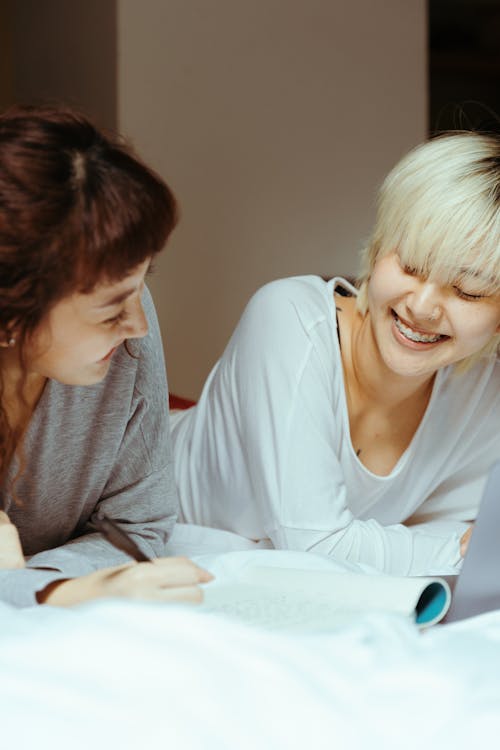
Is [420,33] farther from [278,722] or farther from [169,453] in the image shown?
[278,722]

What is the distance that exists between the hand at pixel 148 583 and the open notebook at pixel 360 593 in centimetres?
2

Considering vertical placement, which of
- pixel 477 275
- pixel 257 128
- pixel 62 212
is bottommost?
pixel 477 275

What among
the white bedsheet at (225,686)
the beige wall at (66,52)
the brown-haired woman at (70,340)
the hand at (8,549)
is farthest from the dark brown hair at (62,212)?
the beige wall at (66,52)

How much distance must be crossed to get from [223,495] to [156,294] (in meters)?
1.81

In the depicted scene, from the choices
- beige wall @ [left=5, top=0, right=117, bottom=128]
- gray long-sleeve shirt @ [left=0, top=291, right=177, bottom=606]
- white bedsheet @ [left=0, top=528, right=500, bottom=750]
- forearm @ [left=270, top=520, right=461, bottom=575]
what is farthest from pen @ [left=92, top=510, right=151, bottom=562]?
beige wall @ [left=5, top=0, right=117, bottom=128]

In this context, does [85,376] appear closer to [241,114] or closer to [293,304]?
[293,304]

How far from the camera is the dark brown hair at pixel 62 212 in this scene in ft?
3.10

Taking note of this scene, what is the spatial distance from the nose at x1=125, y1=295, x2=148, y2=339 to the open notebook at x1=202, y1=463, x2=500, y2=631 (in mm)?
277

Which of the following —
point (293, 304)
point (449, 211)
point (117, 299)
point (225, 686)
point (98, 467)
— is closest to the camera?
point (225, 686)

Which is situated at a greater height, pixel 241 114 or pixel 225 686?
pixel 241 114

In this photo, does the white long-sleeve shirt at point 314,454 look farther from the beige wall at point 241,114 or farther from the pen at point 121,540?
the beige wall at point 241,114

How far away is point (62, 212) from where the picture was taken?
0.95 meters

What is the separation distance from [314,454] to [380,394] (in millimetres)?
192

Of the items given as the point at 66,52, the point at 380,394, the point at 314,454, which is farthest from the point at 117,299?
the point at 66,52
